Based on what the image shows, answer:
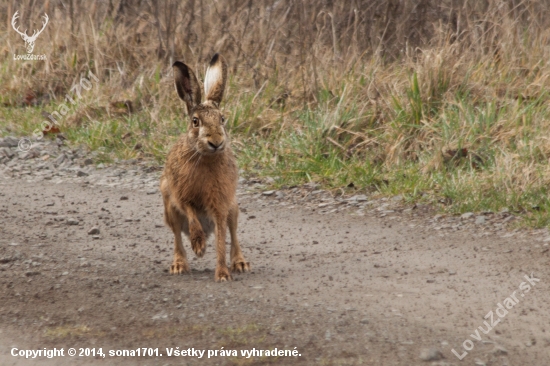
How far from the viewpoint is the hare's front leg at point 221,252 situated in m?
5.83

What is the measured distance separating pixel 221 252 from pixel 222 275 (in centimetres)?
14

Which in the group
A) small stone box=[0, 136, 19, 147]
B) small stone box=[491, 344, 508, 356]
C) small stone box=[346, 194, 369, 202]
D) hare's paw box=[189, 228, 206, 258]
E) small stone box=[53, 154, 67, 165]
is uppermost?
hare's paw box=[189, 228, 206, 258]

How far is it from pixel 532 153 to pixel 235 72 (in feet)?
14.2

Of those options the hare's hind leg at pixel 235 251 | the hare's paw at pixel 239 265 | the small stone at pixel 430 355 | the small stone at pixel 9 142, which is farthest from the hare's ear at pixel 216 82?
the small stone at pixel 9 142

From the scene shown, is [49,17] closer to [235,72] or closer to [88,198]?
[235,72]

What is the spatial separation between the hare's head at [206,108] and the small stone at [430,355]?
6.44ft

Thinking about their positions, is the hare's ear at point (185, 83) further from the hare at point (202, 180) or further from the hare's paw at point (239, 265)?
the hare's paw at point (239, 265)

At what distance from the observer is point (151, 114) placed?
1032 centimetres

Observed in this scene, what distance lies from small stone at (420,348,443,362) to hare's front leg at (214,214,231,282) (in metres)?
1.76

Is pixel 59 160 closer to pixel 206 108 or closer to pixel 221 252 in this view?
pixel 206 108

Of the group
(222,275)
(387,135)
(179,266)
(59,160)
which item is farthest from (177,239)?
(59,160)

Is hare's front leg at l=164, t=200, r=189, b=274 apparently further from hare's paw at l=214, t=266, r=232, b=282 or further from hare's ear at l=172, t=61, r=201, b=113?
hare's ear at l=172, t=61, r=201, b=113

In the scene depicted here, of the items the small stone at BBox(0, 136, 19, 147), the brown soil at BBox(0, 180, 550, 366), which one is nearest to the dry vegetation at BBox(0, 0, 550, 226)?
the small stone at BBox(0, 136, 19, 147)

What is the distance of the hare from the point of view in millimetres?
5844
